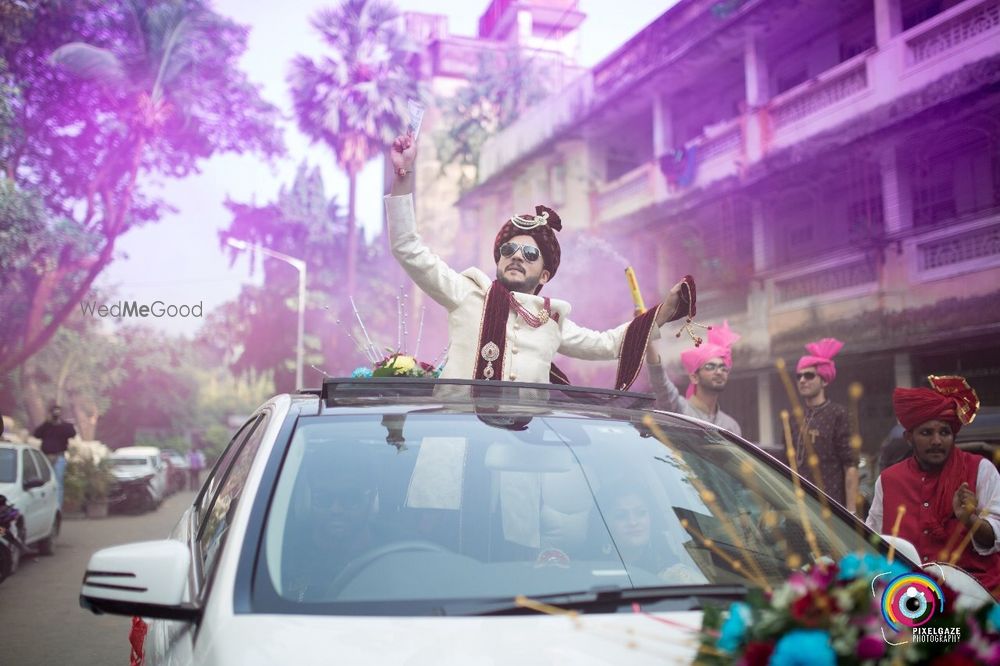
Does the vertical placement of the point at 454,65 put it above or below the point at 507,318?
above

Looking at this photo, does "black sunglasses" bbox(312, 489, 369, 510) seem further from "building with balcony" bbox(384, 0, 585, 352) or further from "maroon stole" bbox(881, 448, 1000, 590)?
"building with balcony" bbox(384, 0, 585, 352)

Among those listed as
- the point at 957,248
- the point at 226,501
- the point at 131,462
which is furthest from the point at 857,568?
the point at 131,462

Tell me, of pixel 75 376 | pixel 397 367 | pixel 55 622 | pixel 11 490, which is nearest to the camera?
pixel 397 367

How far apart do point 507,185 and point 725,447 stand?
21100 mm

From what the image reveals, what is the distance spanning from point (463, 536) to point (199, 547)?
0.72 meters

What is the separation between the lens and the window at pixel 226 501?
2.25 metres

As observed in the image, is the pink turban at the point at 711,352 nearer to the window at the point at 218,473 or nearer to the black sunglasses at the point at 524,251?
the black sunglasses at the point at 524,251

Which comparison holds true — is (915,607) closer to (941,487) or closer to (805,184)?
(941,487)

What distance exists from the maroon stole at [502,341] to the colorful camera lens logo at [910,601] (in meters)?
2.73

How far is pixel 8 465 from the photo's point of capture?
33.5 ft

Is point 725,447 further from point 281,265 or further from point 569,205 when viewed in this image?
point 281,265

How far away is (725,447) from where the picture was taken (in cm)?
279

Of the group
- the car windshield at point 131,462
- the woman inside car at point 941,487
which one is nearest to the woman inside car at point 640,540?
the woman inside car at point 941,487


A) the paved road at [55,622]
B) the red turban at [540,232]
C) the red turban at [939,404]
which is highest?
the red turban at [540,232]
